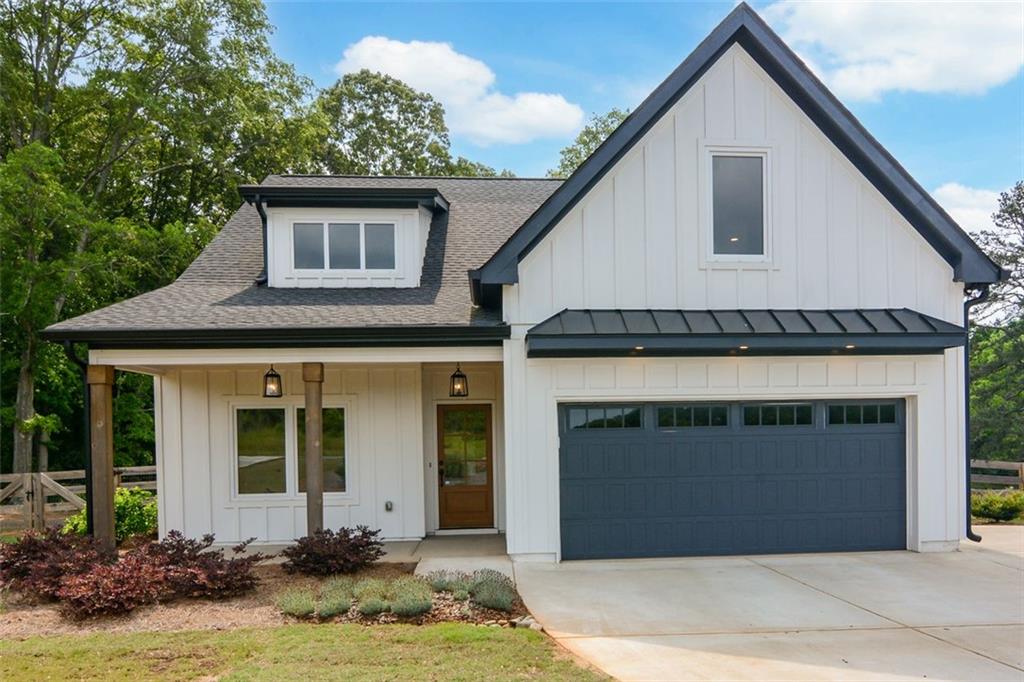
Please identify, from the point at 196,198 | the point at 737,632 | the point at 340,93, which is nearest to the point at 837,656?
the point at 737,632

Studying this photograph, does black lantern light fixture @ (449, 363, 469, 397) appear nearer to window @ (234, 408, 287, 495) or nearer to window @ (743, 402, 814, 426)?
window @ (234, 408, 287, 495)

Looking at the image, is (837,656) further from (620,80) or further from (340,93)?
(340,93)

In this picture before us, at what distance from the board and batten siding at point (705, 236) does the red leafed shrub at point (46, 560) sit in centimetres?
607

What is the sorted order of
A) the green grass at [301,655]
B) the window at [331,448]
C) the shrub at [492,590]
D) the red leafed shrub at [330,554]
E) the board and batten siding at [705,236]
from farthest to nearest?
the window at [331,448]
the board and batten siding at [705,236]
the red leafed shrub at [330,554]
the shrub at [492,590]
the green grass at [301,655]

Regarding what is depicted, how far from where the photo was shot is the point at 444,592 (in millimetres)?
6914

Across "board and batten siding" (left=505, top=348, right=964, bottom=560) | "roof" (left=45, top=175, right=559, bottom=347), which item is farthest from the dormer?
"board and batten siding" (left=505, top=348, right=964, bottom=560)

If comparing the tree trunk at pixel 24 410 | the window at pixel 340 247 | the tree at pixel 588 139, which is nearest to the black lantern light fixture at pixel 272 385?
the window at pixel 340 247

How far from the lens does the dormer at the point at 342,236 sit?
34.6 feet

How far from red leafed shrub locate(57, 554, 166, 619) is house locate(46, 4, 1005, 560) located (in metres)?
1.86

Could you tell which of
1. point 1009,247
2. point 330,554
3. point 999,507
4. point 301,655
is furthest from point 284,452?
point 1009,247

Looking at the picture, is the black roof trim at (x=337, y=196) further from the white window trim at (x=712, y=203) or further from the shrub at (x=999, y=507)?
the shrub at (x=999, y=507)

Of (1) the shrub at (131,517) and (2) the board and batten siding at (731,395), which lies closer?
(2) the board and batten siding at (731,395)

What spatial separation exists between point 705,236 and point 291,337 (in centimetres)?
600

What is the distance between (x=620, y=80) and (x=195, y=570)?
10819mm
